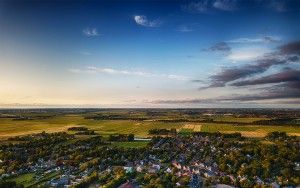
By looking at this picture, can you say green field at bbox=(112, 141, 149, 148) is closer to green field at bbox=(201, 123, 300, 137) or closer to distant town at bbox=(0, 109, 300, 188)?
distant town at bbox=(0, 109, 300, 188)

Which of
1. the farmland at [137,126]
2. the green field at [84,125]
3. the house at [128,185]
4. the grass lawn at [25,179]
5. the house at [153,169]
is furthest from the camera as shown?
the farmland at [137,126]

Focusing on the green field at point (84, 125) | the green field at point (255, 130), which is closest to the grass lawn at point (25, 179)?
the green field at point (84, 125)

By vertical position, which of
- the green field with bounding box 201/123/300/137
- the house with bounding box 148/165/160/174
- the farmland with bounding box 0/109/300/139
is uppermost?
the farmland with bounding box 0/109/300/139

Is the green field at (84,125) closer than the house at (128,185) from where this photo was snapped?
No

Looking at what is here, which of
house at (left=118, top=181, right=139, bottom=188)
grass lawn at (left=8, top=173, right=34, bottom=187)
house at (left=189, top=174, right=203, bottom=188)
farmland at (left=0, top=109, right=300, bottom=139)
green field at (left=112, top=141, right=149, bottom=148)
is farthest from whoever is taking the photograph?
farmland at (left=0, top=109, right=300, bottom=139)

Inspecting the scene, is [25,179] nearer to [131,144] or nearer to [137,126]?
[131,144]

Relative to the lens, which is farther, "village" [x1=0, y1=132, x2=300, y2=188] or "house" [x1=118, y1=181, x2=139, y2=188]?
"village" [x1=0, y1=132, x2=300, y2=188]

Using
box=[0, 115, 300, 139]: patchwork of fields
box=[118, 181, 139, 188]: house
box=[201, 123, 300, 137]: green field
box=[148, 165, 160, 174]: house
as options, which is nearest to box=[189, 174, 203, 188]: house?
box=[148, 165, 160, 174]: house

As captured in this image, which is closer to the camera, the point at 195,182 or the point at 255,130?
the point at 195,182

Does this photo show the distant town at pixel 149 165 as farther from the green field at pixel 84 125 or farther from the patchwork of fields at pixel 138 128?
the green field at pixel 84 125

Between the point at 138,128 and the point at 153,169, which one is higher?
the point at 138,128

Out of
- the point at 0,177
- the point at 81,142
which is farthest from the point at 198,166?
the point at 81,142

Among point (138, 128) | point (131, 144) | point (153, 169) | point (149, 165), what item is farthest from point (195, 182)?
point (138, 128)
